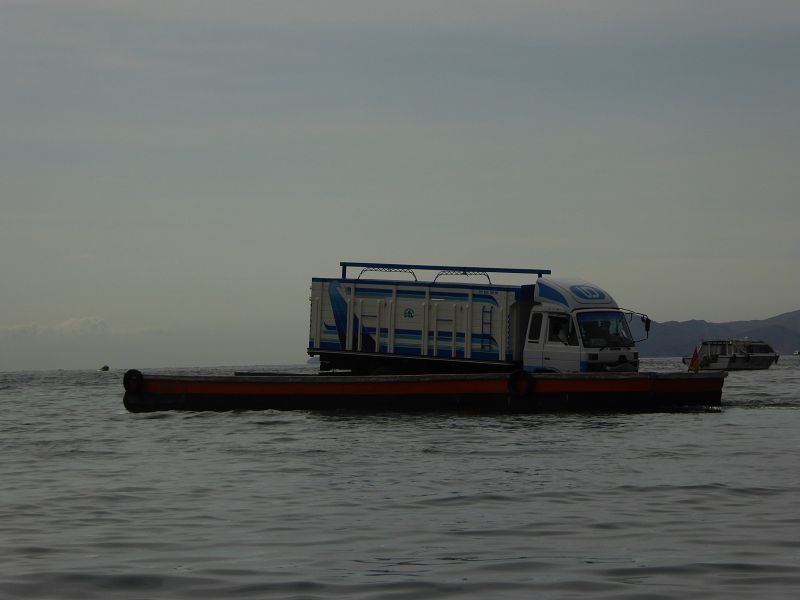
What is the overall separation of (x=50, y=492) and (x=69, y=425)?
14.7m

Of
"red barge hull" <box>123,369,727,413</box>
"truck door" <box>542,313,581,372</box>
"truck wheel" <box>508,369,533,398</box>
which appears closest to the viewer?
"red barge hull" <box>123,369,727,413</box>

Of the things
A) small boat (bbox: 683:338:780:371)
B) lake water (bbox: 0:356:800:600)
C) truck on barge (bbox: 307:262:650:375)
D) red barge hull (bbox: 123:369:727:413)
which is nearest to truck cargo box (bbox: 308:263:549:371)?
truck on barge (bbox: 307:262:650:375)

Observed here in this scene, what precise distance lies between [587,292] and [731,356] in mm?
77092

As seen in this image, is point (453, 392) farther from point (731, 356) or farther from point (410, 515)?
point (731, 356)

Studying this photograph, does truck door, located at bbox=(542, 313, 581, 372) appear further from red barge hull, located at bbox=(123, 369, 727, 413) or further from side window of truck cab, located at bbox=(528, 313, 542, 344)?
red barge hull, located at bbox=(123, 369, 727, 413)

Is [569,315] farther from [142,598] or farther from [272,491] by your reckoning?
[142,598]

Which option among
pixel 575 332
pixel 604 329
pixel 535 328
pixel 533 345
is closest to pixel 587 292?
pixel 604 329

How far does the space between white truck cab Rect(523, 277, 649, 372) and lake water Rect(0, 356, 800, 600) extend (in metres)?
5.57

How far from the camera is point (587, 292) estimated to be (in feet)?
91.5

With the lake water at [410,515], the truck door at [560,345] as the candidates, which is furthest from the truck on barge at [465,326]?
the lake water at [410,515]

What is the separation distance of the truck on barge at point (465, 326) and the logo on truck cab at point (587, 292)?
0.11ft

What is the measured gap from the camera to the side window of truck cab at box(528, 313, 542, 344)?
2767cm

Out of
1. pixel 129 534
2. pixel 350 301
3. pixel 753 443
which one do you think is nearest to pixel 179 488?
pixel 129 534

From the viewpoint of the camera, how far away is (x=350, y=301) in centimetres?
3034
